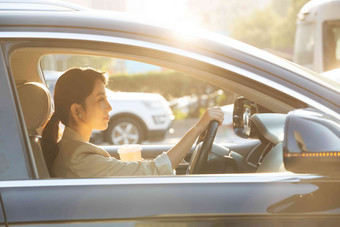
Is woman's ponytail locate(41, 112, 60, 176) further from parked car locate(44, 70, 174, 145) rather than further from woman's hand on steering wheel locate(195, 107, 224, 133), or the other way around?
parked car locate(44, 70, 174, 145)

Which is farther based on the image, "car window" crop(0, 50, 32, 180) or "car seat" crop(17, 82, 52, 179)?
"car seat" crop(17, 82, 52, 179)

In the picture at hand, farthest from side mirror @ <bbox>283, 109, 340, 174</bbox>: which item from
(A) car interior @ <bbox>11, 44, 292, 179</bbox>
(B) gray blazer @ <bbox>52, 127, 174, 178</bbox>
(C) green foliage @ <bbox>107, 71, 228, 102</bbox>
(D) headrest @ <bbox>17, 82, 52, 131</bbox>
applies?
(C) green foliage @ <bbox>107, 71, 228, 102</bbox>

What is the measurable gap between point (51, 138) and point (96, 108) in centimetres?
25

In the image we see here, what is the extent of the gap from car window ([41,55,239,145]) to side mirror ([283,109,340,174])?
0.69 meters

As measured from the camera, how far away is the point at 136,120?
38.0 ft

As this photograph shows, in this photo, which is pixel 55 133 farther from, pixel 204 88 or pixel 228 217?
pixel 204 88

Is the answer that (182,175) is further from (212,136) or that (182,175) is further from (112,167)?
(212,136)

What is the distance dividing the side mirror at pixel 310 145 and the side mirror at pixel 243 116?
1.10m

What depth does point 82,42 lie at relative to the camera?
190 cm

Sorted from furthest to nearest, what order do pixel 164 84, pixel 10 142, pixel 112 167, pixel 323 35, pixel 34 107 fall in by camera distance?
pixel 164 84 < pixel 323 35 < pixel 34 107 < pixel 112 167 < pixel 10 142

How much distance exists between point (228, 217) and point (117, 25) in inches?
29.5

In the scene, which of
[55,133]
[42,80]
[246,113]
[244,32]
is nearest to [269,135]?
[246,113]

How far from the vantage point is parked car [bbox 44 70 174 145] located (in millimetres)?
11383

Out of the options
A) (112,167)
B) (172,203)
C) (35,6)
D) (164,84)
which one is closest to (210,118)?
(112,167)
